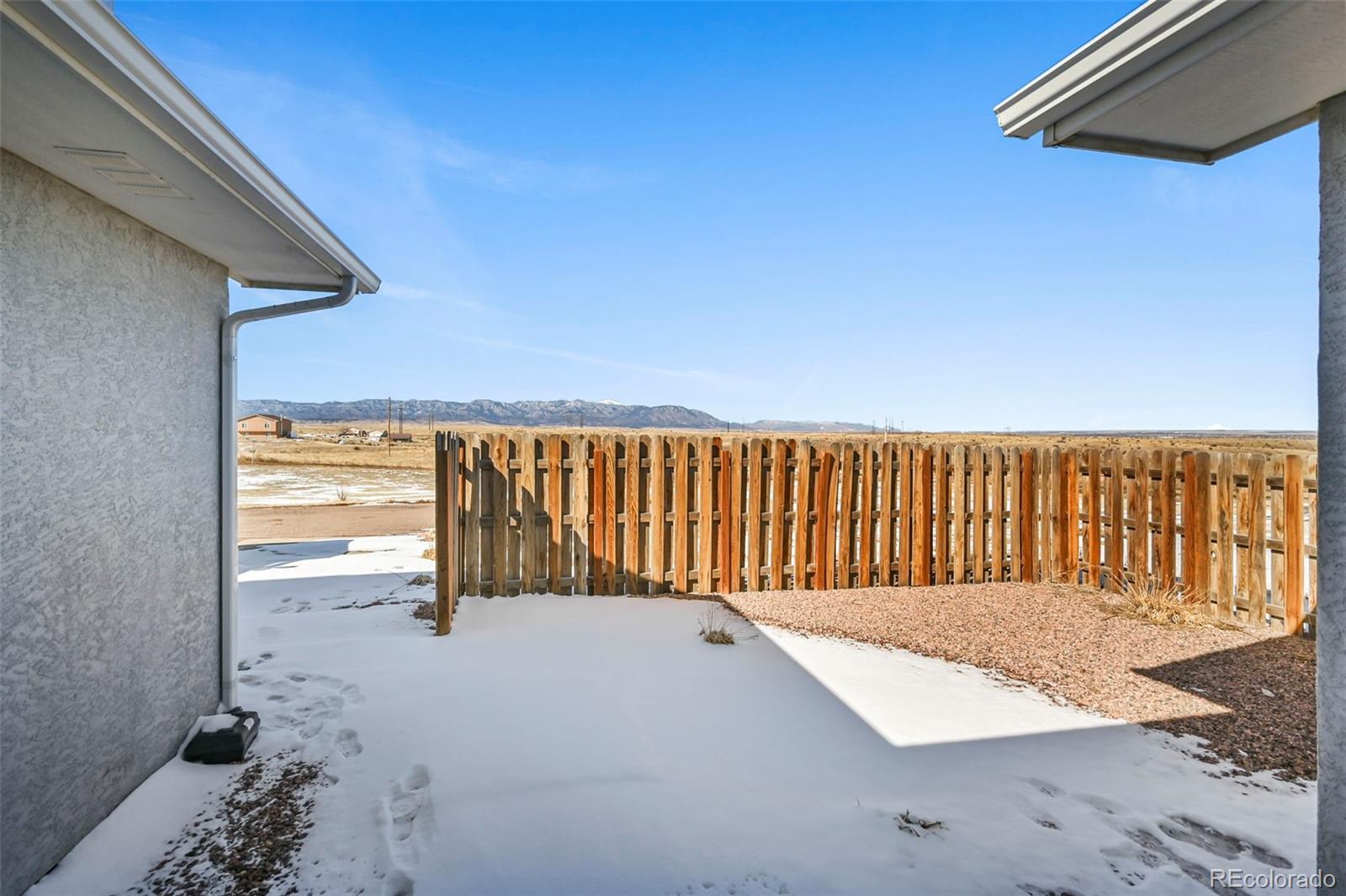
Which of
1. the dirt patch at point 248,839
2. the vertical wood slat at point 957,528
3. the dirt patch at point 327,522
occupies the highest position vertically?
the vertical wood slat at point 957,528

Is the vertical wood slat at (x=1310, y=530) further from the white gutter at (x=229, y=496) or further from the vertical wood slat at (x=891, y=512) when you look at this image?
the white gutter at (x=229, y=496)

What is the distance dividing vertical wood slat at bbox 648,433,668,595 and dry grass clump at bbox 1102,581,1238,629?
4065 millimetres

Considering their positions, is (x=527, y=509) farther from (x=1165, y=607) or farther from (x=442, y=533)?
(x=1165, y=607)

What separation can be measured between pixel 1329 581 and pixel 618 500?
4.64 m

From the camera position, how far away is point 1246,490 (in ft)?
16.5

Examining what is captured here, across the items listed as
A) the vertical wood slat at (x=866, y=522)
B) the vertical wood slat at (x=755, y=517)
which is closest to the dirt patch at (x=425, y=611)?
the vertical wood slat at (x=755, y=517)

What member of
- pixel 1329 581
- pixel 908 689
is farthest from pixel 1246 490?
pixel 1329 581

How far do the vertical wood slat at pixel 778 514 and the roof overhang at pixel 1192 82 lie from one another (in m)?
4.03

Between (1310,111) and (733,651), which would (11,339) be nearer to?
(733,651)

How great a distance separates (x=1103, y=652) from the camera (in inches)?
167

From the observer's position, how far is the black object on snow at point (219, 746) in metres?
2.74

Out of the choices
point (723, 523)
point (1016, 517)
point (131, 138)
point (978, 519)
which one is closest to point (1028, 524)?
point (1016, 517)

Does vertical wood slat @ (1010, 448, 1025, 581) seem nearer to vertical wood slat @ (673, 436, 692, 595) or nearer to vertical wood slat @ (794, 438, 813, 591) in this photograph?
vertical wood slat @ (794, 438, 813, 591)

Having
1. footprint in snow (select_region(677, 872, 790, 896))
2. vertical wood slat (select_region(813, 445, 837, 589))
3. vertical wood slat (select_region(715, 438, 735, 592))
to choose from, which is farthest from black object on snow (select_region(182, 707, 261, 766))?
vertical wood slat (select_region(813, 445, 837, 589))
